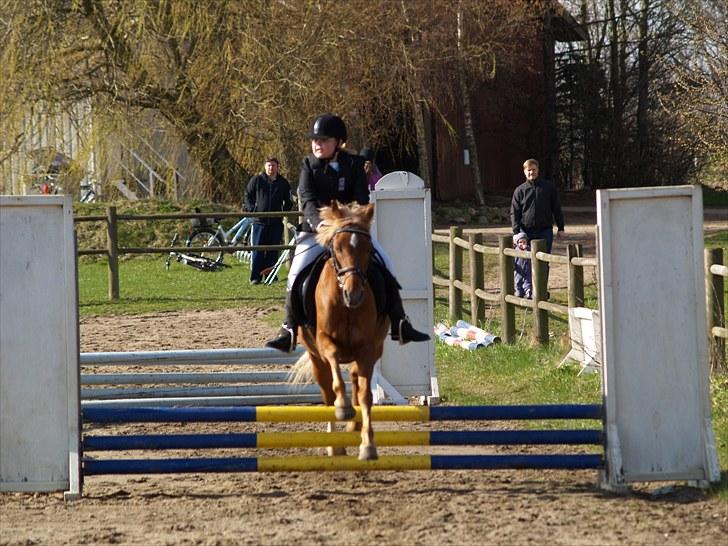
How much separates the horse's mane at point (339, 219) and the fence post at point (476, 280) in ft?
25.2

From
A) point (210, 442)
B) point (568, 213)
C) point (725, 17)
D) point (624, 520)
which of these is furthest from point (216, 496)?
point (568, 213)

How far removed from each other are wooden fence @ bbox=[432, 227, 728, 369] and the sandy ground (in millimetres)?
2343

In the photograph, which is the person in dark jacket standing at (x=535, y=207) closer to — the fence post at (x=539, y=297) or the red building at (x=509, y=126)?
the fence post at (x=539, y=297)

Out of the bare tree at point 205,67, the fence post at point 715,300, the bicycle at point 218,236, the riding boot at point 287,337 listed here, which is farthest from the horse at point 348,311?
the bare tree at point 205,67

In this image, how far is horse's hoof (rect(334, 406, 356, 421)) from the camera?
24.2 ft

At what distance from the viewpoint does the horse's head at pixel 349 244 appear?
7.08m

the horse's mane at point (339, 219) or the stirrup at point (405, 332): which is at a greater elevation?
the horse's mane at point (339, 219)

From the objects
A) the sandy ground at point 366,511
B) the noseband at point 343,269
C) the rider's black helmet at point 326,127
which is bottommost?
the sandy ground at point 366,511

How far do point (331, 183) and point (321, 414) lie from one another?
1.66 meters

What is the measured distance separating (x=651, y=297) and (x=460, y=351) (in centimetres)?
598

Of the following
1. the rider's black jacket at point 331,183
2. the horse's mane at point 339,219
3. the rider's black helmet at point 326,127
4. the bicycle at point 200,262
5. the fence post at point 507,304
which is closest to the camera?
the horse's mane at point 339,219

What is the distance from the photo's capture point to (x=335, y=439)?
733 centimetres

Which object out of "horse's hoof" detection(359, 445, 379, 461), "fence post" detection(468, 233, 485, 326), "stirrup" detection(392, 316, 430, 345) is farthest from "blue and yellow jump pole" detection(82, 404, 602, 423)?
"fence post" detection(468, 233, 485, 326)

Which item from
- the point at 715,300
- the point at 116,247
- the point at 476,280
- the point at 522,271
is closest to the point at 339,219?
the point at 715,300
